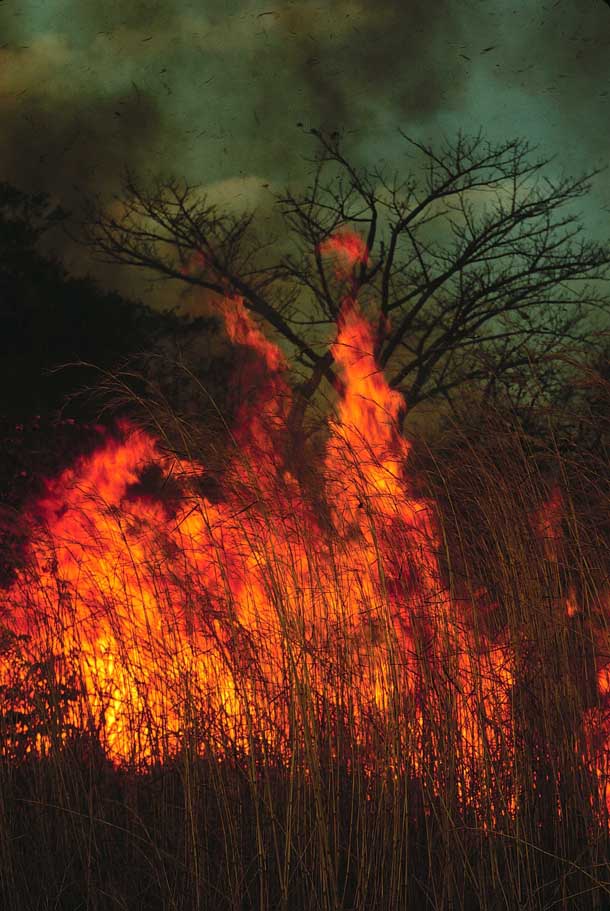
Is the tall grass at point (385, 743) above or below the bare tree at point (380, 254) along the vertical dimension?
below

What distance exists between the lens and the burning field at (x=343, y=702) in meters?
1.91

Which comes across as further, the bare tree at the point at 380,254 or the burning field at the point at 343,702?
the bare tree at the point at 380,254

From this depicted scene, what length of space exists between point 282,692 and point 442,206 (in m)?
4.09

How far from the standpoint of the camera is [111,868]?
7.29 feet

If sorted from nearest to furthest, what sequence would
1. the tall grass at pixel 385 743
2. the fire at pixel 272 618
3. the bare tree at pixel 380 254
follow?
the tall grass at pixel 385 743, the fire at pixel 272 618, the bare tree at pixel 380 254

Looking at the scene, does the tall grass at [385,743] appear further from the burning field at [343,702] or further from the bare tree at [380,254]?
the bare tree at [380,254]

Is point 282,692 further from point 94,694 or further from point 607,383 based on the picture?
point 607,383

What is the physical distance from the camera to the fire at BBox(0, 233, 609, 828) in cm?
200

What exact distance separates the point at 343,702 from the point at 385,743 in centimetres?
27

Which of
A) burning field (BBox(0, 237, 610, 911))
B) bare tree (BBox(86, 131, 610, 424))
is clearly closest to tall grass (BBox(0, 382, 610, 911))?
burning field (BBox(0, 237, 610, 911))

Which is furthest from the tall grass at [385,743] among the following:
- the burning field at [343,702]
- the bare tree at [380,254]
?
the bare tree at [380,254]

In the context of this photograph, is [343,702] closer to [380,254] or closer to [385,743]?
[385,743]

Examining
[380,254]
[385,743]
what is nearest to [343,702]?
[385,743]

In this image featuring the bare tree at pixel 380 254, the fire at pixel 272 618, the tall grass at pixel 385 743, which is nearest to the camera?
the tall grass at pixel 385 743
